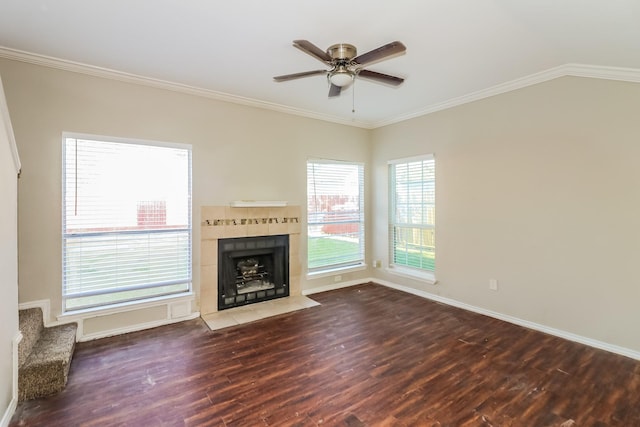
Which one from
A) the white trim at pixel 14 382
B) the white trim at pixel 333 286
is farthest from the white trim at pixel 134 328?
the white trim at pixel 333 286

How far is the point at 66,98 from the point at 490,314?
541 centimetres

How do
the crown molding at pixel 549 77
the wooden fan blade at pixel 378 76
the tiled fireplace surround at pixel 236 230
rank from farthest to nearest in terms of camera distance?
the tiled fireplace surround at pixel 236 230 < the crown molding at pixel 549 77 < the wooden fan blade at pixel 378 76

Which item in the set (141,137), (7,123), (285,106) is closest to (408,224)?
(285,106)

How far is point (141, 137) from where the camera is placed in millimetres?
3430

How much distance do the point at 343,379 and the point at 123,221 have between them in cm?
285

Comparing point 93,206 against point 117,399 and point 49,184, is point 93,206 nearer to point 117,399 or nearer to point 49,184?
point 49,184

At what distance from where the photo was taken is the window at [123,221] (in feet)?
10.3

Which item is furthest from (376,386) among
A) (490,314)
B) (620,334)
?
(620,334)

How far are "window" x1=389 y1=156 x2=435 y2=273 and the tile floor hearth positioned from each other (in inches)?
69.3

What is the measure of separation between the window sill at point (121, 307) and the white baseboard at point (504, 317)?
184 centimetres

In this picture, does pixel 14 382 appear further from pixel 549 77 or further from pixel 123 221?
pixel 549 77

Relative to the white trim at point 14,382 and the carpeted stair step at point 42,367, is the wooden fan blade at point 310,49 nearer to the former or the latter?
the white trim at point 14,382

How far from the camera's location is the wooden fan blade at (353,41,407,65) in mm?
2086

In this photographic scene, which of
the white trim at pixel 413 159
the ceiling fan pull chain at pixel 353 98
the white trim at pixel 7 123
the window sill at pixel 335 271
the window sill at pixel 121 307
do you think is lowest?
the window sill at pixel 121 307
